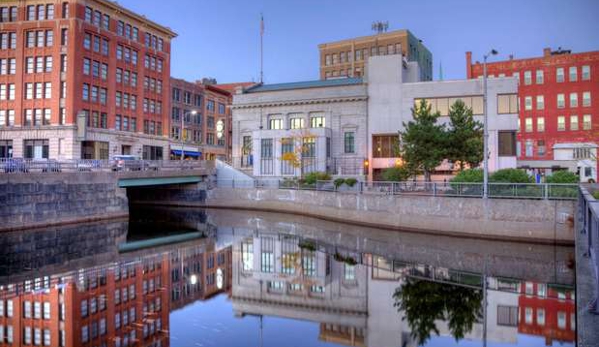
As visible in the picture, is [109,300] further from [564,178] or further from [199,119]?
[199,119]

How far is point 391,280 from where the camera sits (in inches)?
773

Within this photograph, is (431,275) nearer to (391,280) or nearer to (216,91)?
(391,280)

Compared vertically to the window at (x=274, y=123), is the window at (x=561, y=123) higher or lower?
higher

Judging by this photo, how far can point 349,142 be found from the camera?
60688mm

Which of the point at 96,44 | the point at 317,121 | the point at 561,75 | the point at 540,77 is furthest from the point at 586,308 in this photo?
the point at 540,77

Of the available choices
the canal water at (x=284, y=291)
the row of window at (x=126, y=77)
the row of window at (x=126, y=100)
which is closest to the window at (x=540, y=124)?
the canal water at (x=284, y=291)

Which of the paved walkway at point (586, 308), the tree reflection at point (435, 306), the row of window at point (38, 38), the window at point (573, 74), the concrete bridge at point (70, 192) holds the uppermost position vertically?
the row of window at point (38, 38)

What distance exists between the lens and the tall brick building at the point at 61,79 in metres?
61.1

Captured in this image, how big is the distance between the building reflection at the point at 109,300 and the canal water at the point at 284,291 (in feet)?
0.17

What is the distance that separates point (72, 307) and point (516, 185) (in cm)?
2537

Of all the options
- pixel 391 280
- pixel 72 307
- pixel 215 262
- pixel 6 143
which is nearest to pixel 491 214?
pixel 391 280

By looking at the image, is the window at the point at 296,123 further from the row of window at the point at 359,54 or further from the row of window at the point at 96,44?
the row of window at the point at 359,54

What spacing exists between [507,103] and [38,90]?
192 feet

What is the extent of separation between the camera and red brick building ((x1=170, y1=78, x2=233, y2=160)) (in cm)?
8612
